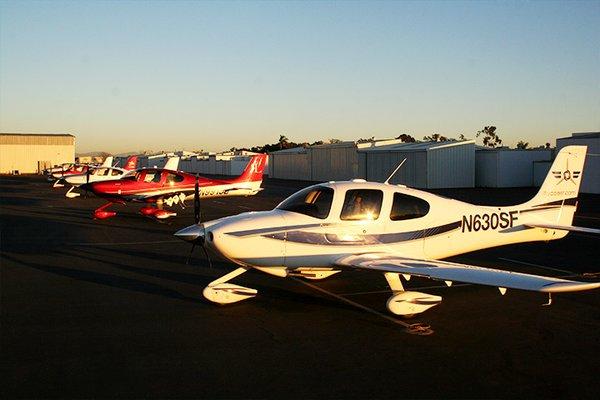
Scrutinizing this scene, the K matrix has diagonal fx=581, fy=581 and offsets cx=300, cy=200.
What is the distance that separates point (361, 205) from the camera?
9570mm

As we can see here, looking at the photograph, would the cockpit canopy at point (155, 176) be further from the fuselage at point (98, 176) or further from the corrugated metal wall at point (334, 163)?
the corrugated metal wall at point (334, 163)

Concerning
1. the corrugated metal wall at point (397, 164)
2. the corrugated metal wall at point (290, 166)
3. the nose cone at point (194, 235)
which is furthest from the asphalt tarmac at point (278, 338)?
the corrugated metal wall at point (290, 166)

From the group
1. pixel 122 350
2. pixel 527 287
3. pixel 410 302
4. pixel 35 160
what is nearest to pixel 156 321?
pixel 122 350

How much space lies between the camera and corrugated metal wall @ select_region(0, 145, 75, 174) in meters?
96.2

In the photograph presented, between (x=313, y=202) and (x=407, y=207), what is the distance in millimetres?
1658

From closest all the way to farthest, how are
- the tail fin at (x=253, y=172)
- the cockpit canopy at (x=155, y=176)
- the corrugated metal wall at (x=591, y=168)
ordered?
the cockpit canopy at (x=155, y=176)
the tail fin at (x=253, y=172)
the corrugated metal wall at (x=591, y=168)

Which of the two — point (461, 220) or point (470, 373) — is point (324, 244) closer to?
point (461, 220)

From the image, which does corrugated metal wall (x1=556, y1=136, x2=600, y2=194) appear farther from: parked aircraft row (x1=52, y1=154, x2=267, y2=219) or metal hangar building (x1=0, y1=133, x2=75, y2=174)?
metal hangar building (x1=0, y1=133, x2=75, y2=174)

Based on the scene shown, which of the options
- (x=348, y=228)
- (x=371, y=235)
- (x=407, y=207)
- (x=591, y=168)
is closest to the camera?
(x=348, y=228)

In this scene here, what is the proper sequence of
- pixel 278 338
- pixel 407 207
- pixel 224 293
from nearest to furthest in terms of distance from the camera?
pixel 278 338, pixel 224 293, pixel 407 207

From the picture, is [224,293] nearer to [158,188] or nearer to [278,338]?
[278,338]

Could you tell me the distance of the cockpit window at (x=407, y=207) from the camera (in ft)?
32.1

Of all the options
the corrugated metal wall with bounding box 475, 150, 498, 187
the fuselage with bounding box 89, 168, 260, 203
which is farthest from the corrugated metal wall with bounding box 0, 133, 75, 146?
the fuselage with bounding box 89, 168, 260, 203

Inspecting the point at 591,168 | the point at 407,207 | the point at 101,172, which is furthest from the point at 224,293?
the point at 591,168
